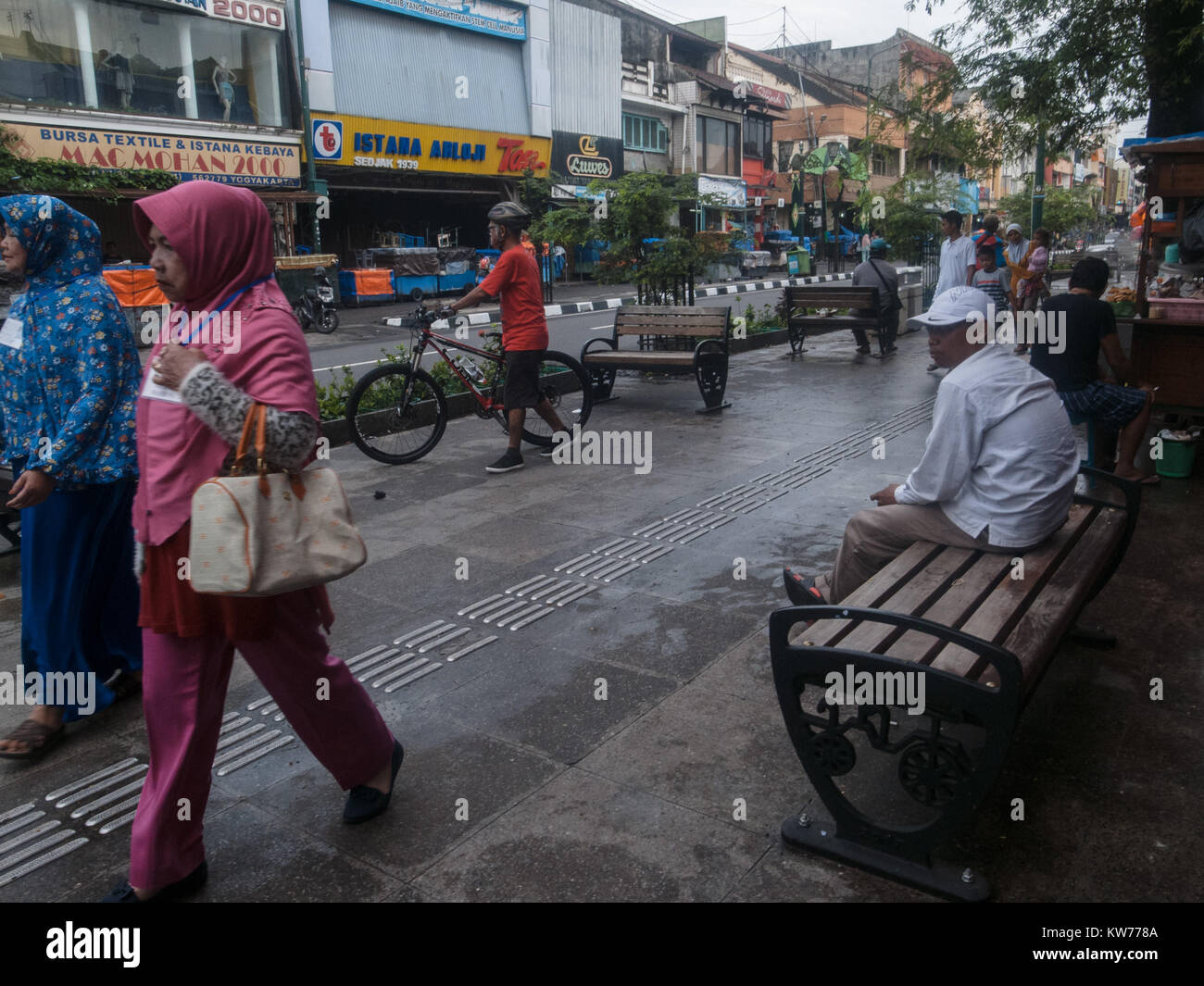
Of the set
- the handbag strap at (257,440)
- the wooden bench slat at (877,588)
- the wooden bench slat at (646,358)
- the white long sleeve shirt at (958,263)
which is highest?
the white long sleeve shirt at (958,263)

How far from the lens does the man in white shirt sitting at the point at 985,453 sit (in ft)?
11.0

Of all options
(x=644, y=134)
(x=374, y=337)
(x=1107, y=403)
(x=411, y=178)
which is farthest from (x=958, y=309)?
(x=644, y=134)

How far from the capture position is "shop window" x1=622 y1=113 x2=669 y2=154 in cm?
3925

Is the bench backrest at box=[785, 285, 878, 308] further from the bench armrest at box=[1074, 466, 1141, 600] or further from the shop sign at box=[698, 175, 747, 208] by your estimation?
the shop sign at box=[698, 175, 747, 208]

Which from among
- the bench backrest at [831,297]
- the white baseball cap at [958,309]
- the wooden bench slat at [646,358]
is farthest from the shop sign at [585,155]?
the white baseball cap at [958,309]

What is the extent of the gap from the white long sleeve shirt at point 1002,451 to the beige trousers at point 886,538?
2.3 inches

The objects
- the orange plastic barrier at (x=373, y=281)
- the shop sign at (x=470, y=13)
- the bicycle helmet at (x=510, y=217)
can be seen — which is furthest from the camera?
the shop sign at (x=470, y=13)

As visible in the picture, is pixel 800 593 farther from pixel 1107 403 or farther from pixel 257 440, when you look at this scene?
pixel 1107 403

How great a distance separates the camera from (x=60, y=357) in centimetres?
346

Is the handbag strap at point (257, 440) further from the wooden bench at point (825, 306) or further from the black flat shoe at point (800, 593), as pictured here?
the wooden bench at point (825, 306)

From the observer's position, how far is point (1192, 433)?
21.7 ft

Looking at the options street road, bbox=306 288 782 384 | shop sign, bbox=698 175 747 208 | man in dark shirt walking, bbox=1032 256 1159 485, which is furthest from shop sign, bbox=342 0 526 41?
man in dark shirt walking, bbox=1032 256 1159 485
